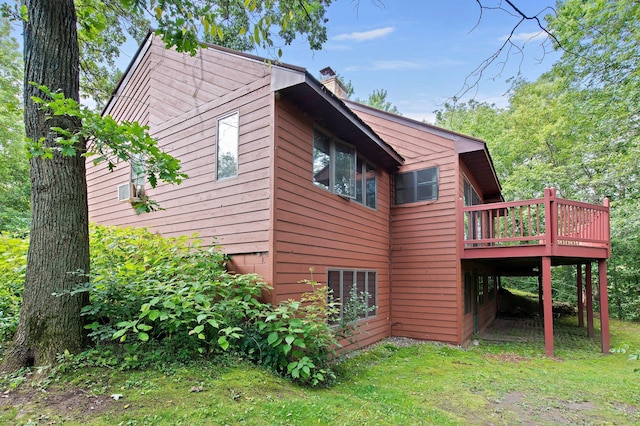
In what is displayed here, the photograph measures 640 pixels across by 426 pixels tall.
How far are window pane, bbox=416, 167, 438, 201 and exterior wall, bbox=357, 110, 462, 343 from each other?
0.13 metres

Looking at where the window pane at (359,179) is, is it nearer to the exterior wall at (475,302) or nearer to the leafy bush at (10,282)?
the exterior wall at (475,302)

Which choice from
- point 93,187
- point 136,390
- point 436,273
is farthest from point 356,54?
point 93,187

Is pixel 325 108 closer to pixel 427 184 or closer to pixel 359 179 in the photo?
pixel 359 179

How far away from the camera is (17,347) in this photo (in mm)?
3525

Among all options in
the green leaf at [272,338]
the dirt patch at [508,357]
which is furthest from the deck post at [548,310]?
the green leaf at [272,338]

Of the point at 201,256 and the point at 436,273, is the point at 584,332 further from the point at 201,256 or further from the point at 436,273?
the point at 201,256

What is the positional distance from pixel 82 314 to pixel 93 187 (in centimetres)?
694

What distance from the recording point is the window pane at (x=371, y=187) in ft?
28.6

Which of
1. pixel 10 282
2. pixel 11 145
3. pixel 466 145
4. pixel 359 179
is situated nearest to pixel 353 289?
pixel 359 179

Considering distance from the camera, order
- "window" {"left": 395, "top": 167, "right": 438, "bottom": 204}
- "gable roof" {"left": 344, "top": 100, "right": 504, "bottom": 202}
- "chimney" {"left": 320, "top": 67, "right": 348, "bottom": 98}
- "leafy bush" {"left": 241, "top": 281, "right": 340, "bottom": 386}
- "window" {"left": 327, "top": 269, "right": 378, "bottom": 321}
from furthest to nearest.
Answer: "chimney" {"left": 320, "top": 67, "right": 348, "bottom": 98}, "window" {"left": 395, "top": 167, "right": 438, "bottom": 204}, "gable roof" {"left": 344, "top": 100, "right": 504, "bottom": 202}, "window" {"left": 327, "top": 269, "right": 378, "bottom": 321}, "leafy bush" {"left": 241, "top": 281, "right": 340, "bottom": 386}

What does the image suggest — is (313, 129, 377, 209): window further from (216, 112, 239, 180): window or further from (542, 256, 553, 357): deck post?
(542, 256, 553, 357): deck post

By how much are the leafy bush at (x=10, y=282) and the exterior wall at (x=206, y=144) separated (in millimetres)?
2315

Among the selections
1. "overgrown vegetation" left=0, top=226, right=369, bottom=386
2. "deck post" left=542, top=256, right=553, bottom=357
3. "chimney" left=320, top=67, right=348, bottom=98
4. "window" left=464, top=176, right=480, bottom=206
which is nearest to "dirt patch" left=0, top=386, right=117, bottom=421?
"overgrown vegetation" left=0, top=226, right=369, bottom=386

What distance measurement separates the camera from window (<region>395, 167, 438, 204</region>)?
29.6ft
